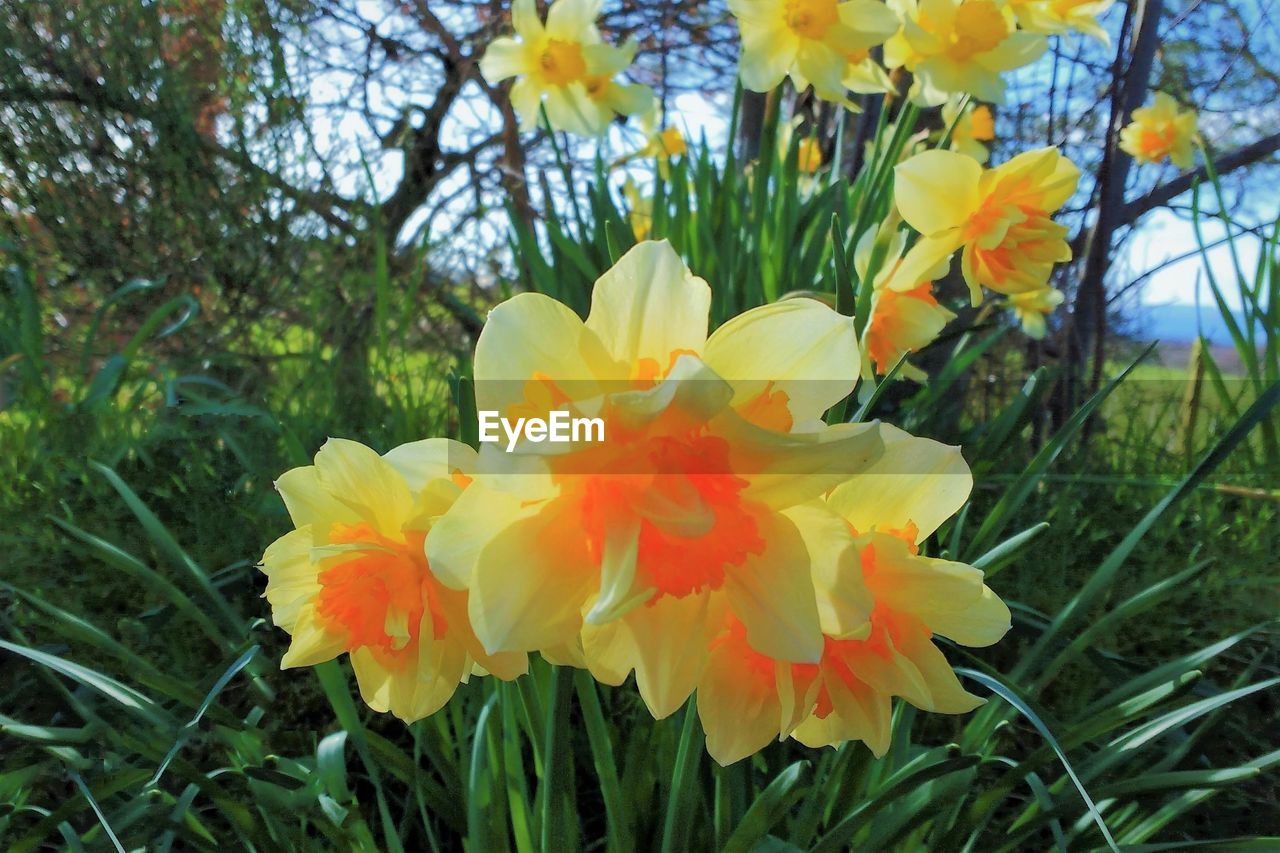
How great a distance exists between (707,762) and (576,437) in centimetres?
50

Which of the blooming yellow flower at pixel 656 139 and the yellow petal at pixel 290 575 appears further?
the blooming yellow flower at pixel 656 139

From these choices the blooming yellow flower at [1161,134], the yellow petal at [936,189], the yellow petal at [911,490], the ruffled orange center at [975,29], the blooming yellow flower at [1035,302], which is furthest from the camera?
the blooming yellow flower at [1161,134]

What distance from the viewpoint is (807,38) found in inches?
36.2

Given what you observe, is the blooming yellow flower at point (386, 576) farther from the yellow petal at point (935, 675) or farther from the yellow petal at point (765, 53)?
the yellow petal at point (765, 53)

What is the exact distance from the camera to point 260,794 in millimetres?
565

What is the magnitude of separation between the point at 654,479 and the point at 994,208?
0.44 meters

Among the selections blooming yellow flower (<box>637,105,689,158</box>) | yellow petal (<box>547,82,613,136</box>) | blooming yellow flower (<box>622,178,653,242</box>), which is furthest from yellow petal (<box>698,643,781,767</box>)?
blooming yellow flower (<box>637,105,689,158</box>)

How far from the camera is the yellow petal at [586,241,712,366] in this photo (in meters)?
0.37

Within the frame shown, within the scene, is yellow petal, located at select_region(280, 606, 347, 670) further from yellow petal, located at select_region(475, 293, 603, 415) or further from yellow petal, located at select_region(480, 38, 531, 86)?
yellow petal, located at select_region(480, 38, 531, 86)

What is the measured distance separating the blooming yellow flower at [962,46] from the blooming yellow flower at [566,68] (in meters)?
0.64

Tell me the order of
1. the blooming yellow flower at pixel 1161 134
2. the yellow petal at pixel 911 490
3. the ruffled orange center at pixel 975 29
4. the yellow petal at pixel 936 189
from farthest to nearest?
the blooming yellow flower at pixel 1161 134 < the ruffled orange center at pixel 975 29 < the yellow petal at pixel 936 189 < the yellow petal at pixel 911 490

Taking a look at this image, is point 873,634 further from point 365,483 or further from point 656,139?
point 656,139

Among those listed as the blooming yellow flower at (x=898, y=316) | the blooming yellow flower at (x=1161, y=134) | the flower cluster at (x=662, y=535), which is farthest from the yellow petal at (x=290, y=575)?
the blooming yellow flower at (x=1161, y=134)

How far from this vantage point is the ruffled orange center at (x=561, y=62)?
138 centimetres
